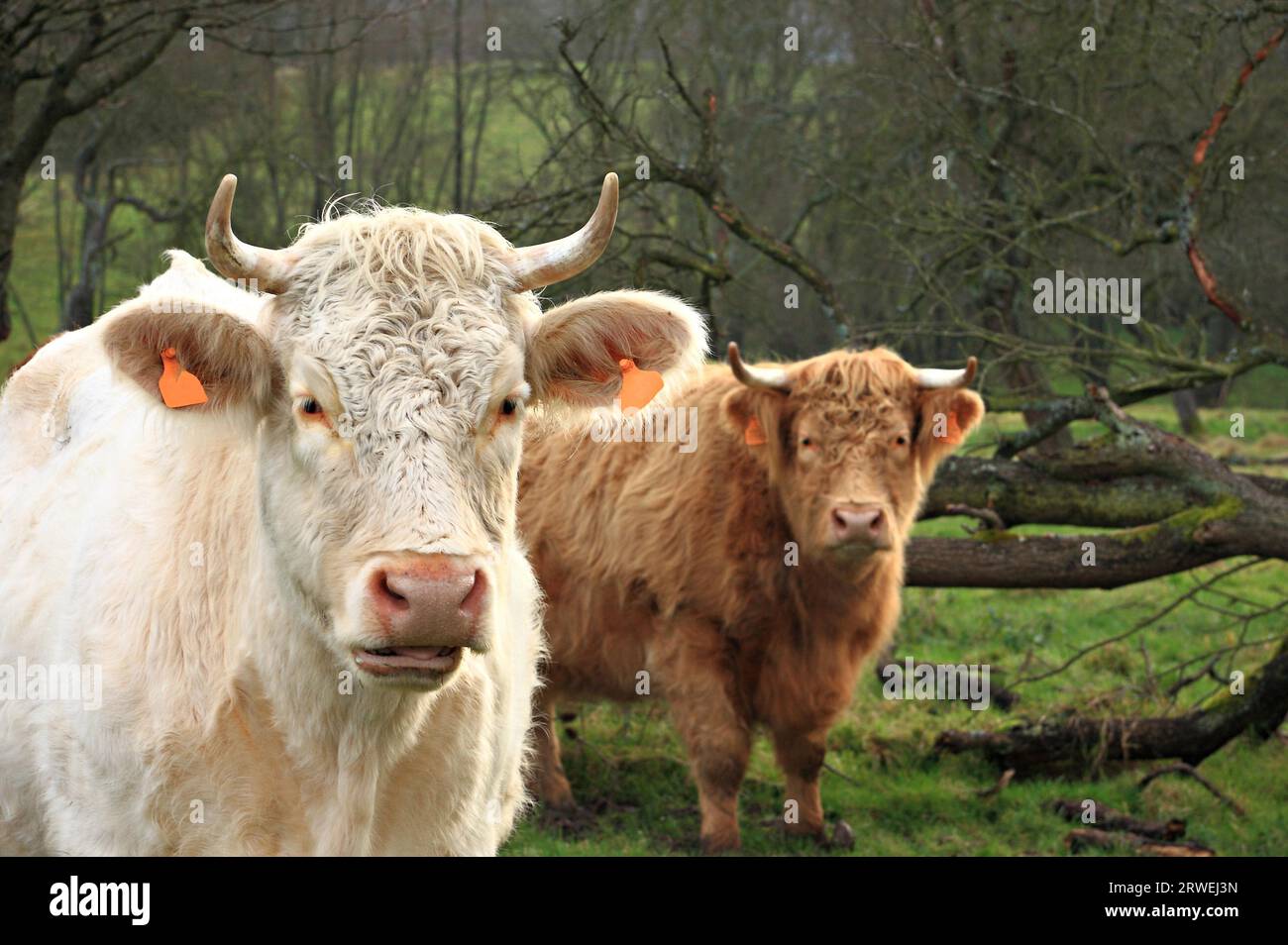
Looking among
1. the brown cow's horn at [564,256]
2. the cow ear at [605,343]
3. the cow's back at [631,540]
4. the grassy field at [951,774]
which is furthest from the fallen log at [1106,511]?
the brown cow's horn at [564,256]

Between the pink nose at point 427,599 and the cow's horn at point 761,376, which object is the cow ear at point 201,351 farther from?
the cow's horn at point 761,376

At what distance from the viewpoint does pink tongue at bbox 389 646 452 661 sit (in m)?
2.82

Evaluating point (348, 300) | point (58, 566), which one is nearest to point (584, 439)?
point (58, 566)

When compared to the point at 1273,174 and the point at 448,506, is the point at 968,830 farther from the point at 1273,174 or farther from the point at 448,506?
the point at 1273,174

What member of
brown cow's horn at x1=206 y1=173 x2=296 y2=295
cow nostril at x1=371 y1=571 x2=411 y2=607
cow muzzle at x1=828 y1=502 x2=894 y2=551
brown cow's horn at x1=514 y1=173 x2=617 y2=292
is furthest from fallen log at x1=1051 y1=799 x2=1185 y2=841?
brown cow's horn at x1=206 y1=173 x2=296 y2=295

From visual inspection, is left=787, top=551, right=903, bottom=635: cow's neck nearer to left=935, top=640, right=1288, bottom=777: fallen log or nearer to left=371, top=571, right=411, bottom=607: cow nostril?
left=935, top=640, right=1288, bottom=777: fallen log

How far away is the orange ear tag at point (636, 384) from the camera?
144 inches

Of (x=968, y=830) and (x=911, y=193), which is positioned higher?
(x=911, y=193)

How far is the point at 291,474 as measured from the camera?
3.10m

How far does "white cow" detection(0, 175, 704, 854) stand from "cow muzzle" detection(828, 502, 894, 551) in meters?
2.81

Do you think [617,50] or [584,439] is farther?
[617,50]

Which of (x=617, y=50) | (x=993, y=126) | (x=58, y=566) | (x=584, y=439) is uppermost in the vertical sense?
(x=617, y=50)
